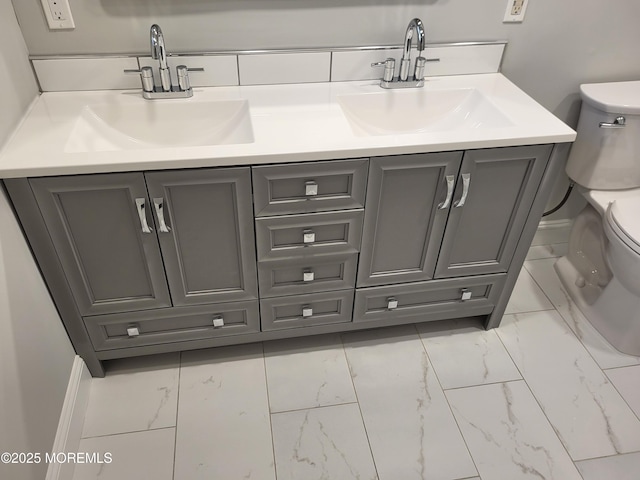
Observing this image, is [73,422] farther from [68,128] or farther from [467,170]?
[467,170]

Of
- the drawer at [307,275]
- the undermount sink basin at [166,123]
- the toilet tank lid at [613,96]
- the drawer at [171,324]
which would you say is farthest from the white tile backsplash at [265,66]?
the drawer at [171,324]

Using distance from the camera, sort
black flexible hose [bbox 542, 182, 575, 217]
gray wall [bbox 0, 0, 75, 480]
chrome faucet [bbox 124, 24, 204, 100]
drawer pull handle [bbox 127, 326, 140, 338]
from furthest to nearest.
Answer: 1. black flexible hose [bbox 542, 182, 575, 217]
2. drawer pull handle [bbox 127, 326, 140, 338]
3. chrome faucet [bbox 124, 24, 204, 100]
4. gray wall [bbox 0, 0, 75, 480]

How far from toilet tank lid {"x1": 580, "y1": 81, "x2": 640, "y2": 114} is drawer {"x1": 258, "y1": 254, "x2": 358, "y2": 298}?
3.24ft

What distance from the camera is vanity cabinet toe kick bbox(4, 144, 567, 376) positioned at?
1.32 metres

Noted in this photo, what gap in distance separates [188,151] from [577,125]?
1.45m

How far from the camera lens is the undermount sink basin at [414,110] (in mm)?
1601

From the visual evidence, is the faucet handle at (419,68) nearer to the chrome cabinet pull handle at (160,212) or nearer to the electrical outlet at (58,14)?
the chrome cabinet pull handle at (160,212)

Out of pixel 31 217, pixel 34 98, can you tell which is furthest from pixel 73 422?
pixel 34 98

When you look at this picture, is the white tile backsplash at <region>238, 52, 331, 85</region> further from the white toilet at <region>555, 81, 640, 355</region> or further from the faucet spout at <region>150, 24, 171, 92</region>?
the white toilet at <region>555, 81, 640, 355</region>

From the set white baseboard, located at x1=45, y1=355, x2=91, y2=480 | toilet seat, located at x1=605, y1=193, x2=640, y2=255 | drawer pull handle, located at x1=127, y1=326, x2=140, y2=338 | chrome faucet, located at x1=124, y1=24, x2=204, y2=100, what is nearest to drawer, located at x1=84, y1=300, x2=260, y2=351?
drawer pull handle, located at x1=127, y1=326, x2=140, y2=338

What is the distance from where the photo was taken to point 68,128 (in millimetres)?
1379

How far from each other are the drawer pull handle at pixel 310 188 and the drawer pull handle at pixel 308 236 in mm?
126

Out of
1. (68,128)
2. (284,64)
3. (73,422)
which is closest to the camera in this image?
(68,128)

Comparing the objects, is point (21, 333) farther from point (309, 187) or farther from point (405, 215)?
point (405, 215)
